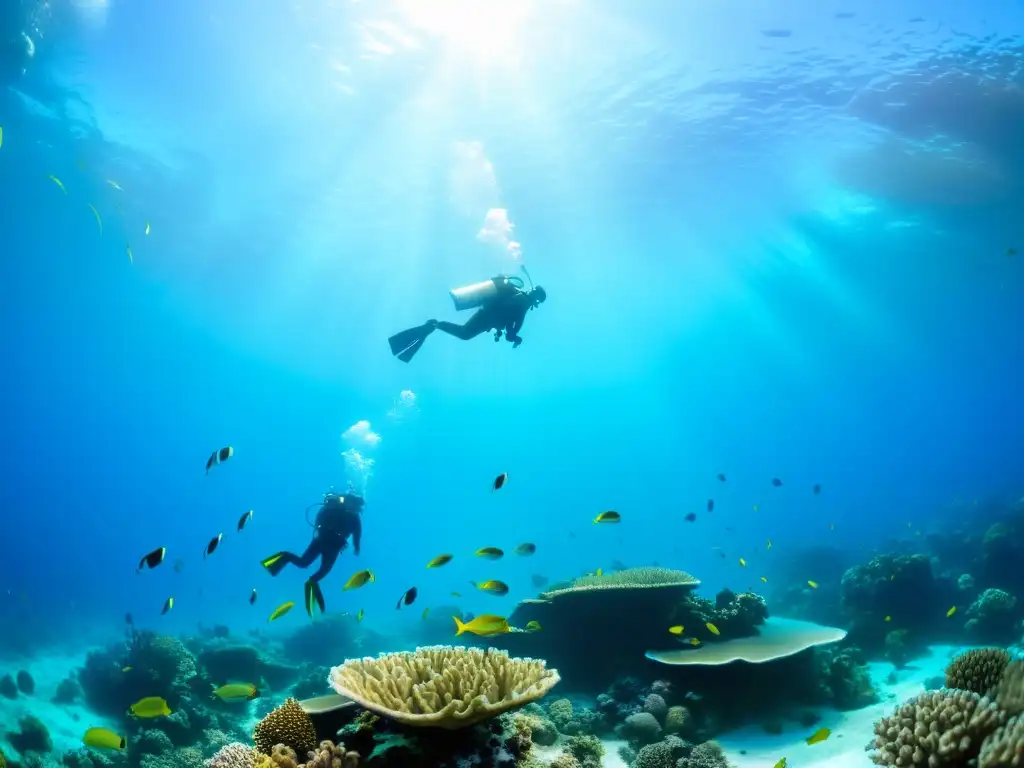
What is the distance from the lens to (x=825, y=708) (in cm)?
866

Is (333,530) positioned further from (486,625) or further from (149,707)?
(486,625)

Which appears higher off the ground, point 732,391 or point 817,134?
point 732,391

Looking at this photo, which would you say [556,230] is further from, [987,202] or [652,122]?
[987,202]

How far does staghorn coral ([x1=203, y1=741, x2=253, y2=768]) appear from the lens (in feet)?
13.9

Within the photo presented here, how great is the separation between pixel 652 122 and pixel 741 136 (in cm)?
426

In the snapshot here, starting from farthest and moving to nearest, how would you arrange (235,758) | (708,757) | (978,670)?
(708,757) → (978,670) → (235,758)

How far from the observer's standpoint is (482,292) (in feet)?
34.5

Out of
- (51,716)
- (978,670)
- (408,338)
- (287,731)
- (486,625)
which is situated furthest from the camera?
(51,716)

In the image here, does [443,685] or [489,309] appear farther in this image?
[489,309]

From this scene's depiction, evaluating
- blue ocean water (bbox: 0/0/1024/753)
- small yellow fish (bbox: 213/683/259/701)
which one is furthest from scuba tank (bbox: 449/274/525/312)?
blue ocean water (bbox: 0/0/1024/753)

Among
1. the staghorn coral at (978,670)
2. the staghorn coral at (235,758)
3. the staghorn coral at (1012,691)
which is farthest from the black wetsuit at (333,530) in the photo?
the staghorn coral at (1012,691)

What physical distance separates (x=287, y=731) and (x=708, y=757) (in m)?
4.98

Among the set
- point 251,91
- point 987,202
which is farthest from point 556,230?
point 987,202

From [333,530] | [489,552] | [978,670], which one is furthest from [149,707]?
[978,670]
